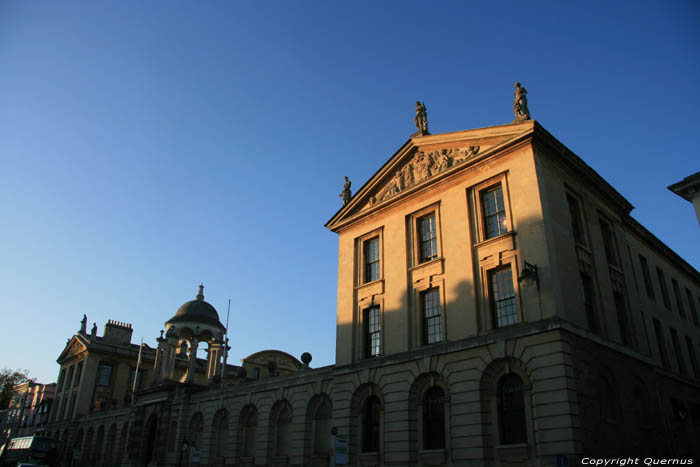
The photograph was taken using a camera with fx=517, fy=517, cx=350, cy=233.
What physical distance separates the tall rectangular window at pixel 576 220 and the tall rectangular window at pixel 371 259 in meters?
10.4

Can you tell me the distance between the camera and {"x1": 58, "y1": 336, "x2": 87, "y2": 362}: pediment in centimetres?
6393

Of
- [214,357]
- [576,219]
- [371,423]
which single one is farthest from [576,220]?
[214,357]

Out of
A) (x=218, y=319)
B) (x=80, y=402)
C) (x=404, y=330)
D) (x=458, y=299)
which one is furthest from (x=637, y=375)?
(x=80, y=402)

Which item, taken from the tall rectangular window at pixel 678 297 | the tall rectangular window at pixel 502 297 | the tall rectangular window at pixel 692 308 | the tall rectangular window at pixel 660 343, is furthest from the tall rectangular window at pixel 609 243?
the tall rectangular window at pixel 692 308

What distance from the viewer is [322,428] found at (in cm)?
2889

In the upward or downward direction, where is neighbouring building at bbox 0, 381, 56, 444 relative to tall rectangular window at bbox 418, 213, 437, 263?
downward

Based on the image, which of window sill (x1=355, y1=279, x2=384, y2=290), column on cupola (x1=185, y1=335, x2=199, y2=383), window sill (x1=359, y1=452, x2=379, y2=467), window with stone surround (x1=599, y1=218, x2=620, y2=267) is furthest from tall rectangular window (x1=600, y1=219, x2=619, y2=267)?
column on cupola (x1=185, y1=335, x2=199, y2=383)

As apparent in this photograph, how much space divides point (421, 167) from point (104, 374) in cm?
5233

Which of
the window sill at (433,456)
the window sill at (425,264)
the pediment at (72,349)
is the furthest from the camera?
the pediment at (72,349)

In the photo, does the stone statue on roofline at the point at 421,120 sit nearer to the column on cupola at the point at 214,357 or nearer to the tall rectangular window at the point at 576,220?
the tall rectangular window at the point at 576,220

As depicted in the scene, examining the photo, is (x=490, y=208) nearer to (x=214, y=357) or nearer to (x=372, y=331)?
(x=372, y=331)

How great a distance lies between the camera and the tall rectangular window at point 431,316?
24453 millimetres

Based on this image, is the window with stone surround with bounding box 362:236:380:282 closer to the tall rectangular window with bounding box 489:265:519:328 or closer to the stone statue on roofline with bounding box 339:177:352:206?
the stone statue on roofline with bounding box 339:177:352:206

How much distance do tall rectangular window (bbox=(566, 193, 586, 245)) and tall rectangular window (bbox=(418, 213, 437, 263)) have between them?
255 inches
